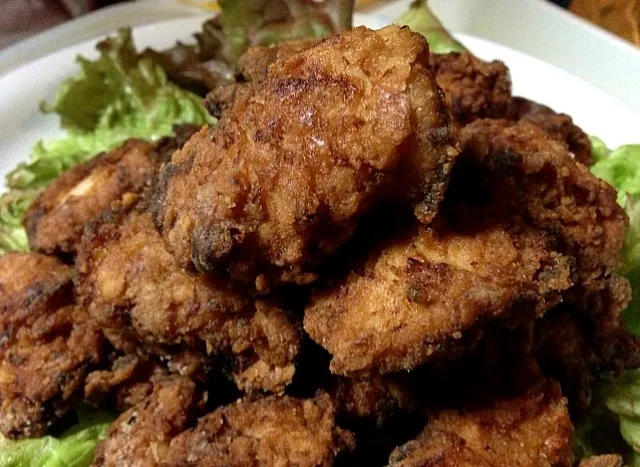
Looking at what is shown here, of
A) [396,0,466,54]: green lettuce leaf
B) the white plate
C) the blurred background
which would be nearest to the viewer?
the white plate

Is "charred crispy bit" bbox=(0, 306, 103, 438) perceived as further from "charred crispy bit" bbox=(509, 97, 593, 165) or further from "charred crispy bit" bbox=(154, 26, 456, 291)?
"charred crispy bit" bbox=(509, 97, 593, 165)

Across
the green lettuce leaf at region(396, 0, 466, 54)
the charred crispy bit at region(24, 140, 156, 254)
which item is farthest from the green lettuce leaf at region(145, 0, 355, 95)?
the charred crispy bit at region(24, 140, 156, 254)

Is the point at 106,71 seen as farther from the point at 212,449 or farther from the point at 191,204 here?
the point at 212,449

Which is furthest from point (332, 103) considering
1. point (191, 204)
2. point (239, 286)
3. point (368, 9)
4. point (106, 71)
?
point (368, 9)

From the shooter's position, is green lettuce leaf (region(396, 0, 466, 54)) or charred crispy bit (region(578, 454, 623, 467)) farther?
green lettuce leaf (region(396, 0, 466, 54))

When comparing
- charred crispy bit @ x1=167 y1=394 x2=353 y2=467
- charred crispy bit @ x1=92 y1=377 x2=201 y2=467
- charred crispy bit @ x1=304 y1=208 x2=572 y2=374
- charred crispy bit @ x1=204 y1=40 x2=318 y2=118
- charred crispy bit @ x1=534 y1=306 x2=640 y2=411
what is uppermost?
charred crispy bit @ x1=204 y1=40 x2=318 y2=118

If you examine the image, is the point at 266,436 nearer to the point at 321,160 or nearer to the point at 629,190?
the point at 321,160

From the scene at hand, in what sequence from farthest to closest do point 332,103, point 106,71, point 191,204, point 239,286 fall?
point 106,71 < point 239,286 < point 191,204 < point 332,103
